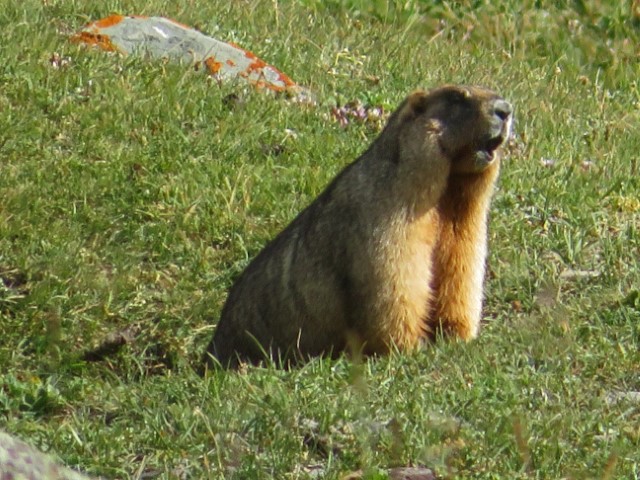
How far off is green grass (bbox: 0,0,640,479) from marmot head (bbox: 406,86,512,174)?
2.85ft

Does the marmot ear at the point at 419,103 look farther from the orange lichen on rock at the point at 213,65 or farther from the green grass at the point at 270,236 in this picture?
the orange lichen on rock at the point at 213,65

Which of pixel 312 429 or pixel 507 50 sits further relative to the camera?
pixel 507 50

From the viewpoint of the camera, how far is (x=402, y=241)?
6.61 m

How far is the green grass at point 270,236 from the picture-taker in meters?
5.18

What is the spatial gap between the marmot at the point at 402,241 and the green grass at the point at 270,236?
320 millimetres

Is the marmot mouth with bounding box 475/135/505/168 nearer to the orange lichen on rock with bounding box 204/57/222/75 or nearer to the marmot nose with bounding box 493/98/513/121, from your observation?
the marmot nose with bounding box 493/98/513/121

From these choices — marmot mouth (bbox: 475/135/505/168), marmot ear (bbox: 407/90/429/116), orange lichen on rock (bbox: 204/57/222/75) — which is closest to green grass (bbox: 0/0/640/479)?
orange lichen on rock (bbox: 204/57/222/75)

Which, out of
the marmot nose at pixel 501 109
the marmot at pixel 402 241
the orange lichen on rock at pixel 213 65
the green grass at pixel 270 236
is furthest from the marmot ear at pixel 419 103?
the orange lichen on rock at pixel 213 65

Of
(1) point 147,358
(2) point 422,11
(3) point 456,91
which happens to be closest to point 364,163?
(3) point 456,91

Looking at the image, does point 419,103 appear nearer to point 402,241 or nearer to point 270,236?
point 402,241

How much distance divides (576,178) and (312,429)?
14.9ft

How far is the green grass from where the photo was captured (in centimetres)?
518

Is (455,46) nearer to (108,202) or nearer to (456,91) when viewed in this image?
(108,202)

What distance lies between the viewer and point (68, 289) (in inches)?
320
